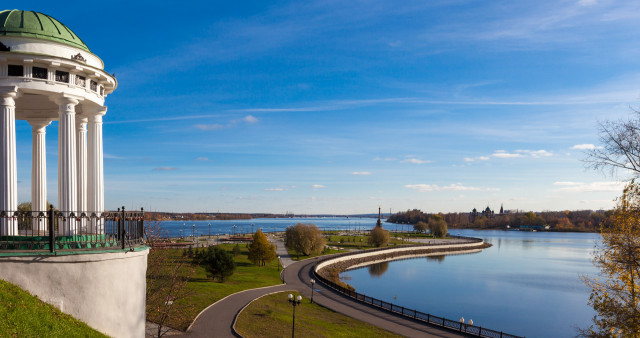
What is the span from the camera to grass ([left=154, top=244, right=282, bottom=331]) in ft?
94.6

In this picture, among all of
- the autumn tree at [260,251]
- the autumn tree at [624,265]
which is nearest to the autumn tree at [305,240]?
the autumn tree at [260,251]

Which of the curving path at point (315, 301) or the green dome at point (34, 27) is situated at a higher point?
the green dome at point (34, 27)

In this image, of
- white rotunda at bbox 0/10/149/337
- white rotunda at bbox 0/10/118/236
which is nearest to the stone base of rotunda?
white rotunda at bbox 0/10/149/337

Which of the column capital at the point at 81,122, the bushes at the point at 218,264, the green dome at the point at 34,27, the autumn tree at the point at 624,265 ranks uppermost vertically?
the green dome at the point at 34,27

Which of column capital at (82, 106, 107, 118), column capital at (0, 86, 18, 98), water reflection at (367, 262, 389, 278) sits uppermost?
column capital at (0, 86, 18, 98)

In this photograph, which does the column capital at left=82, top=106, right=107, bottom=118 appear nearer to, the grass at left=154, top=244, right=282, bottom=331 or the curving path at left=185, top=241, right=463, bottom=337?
the curving path at left=185, top=241, right=463, bottom=337

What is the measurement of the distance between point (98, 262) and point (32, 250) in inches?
59.1

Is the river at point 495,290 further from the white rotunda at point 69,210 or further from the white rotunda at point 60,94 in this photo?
the white rotunda at point 60,94

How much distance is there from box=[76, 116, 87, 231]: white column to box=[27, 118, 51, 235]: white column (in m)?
2.24

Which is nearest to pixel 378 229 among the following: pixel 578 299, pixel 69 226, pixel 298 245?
pixel 298 245

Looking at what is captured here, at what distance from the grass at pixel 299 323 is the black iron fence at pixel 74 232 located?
15.1 metres

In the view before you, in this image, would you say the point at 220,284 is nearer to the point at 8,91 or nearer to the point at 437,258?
the point at 8,91

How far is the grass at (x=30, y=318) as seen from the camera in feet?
27.7

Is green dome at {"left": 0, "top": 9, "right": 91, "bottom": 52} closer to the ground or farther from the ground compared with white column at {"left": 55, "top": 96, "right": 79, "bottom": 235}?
farther from the ground
